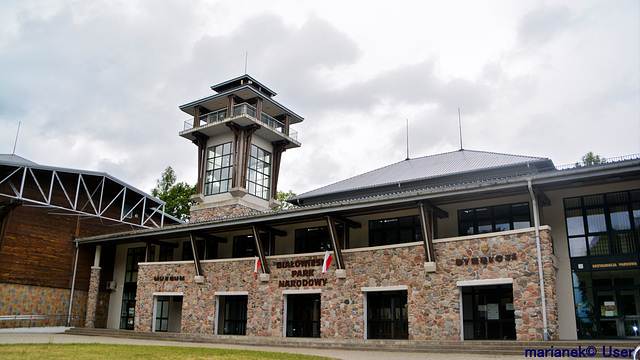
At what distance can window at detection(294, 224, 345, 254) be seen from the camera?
21202mm

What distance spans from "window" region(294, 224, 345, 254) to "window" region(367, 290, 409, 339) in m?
2.91

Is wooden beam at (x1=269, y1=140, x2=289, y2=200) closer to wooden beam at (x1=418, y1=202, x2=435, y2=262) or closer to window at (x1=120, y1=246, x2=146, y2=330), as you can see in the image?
window at (x1=120, y1=246, x2=146, y2=330)

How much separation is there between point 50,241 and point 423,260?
19.3 meters

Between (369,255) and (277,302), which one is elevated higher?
(369,255)

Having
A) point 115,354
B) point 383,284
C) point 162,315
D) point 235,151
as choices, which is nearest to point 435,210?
point 383,284

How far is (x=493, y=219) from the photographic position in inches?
694

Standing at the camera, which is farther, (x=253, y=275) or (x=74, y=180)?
(x=74, y=180)

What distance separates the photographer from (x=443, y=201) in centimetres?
1719

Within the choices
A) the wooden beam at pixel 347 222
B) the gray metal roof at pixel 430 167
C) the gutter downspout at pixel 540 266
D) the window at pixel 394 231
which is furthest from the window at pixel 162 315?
the gutter downspout at pixel 540 266

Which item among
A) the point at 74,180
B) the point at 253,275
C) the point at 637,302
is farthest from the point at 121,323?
the point at 637,302

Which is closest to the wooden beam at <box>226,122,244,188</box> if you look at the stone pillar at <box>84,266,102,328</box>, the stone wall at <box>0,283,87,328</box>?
the stone pillar at <box>84,266,102,328</box>

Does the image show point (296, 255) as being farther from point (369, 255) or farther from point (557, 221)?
point (557, 221)

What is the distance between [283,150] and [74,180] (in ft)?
41.2

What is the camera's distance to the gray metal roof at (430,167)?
70.5ft
